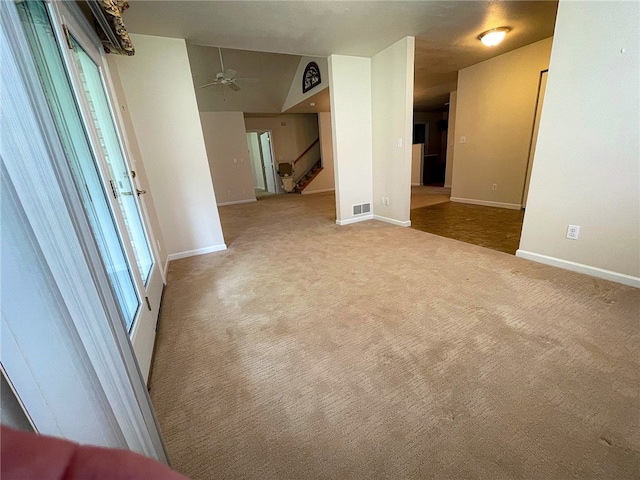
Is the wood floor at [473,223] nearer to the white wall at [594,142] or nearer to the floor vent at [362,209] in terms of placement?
the white wall at [594,142]

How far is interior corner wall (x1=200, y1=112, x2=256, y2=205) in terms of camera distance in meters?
6.65

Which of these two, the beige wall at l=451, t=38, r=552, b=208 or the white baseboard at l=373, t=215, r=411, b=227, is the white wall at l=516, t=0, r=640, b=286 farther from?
the beige wall at l=451, t=38, r=552, b=208

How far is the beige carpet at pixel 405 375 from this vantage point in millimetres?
938

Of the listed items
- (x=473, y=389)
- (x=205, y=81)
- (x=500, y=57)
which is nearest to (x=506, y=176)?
(x=500, y=57)

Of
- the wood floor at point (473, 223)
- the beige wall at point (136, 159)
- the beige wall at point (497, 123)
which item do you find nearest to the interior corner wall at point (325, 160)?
the wood floor at point (473, 223)

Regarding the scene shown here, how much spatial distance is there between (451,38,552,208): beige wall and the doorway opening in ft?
18.8

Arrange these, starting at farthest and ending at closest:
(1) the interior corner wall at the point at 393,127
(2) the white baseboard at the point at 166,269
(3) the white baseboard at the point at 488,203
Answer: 1. (3) the white baseboard at the point at 488,203
2. (1) the interior corner wall at the point at 393,127
3. (2) the white baseboard at the point at 166,269

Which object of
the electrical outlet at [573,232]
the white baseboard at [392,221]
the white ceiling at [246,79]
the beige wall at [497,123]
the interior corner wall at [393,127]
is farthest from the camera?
the white ceiling at [246,79]

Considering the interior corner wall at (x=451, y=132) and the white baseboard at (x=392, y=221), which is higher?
the interior corner wall at (x=451, y=132)

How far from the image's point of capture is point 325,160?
8.30m

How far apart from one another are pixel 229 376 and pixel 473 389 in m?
1.17

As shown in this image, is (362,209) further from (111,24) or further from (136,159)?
(111,24)

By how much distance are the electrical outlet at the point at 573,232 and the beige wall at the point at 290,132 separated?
774 centimetres

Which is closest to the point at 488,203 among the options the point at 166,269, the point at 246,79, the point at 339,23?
the point at 339,23
